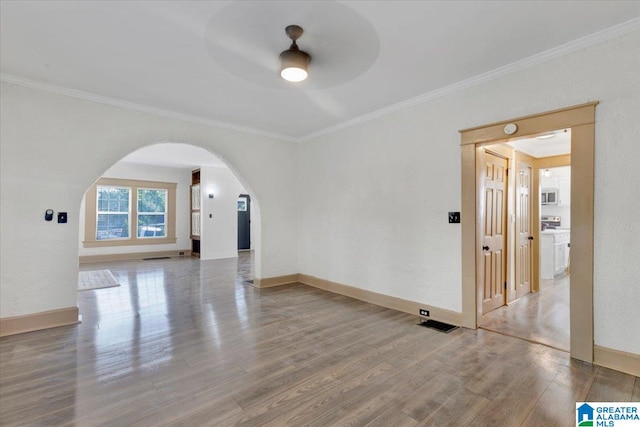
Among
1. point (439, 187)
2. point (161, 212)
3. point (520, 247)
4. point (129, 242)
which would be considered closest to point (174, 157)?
point (161, 212)

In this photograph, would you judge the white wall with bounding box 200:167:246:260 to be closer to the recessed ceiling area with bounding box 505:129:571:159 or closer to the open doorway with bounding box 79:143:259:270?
the open doorway with bounding box 79:143:259:270

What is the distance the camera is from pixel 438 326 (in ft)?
11.3

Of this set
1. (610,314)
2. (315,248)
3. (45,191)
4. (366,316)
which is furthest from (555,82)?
(45,191)

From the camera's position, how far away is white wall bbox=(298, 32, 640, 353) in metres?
2.41

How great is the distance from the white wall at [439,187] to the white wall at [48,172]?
2.87 metres

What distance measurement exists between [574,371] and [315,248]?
12.5ft

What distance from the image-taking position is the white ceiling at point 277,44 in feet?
7.20

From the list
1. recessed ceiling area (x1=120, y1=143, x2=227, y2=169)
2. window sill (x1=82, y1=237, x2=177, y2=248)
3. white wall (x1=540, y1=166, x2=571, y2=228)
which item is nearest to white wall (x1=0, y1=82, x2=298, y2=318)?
recessed ceiling area (x1=120, y1=143, x2=227, y2=169)

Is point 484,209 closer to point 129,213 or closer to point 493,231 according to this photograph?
point 493,231

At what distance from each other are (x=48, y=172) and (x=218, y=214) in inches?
217

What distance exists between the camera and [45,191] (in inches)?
137

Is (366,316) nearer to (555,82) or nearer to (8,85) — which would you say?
(555,82)

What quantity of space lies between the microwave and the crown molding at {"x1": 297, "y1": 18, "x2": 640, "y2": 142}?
574 centimetres

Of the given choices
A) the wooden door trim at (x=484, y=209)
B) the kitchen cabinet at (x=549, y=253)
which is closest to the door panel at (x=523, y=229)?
the wooden door trim at (x=484, y=209)
